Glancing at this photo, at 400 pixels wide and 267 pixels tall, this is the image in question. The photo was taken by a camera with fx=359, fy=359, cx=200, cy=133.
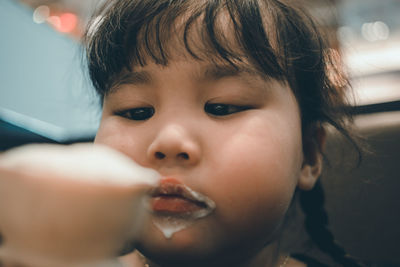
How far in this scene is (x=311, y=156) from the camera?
2.37ft

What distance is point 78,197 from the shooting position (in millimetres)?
232

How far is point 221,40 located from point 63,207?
39 centimetres

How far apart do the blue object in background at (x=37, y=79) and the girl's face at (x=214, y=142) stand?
0.71 m

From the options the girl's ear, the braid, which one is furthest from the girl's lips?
the braid

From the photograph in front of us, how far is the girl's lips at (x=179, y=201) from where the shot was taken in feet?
1.49

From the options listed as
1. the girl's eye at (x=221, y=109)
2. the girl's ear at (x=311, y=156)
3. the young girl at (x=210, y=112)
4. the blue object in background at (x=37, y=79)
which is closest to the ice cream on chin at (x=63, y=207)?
the young girl at (x=210, y=112)

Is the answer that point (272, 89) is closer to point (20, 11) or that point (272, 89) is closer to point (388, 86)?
point (20, 11)

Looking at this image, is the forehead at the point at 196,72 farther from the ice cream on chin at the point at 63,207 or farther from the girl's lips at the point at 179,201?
the ice cream on chin at the point at 63,207

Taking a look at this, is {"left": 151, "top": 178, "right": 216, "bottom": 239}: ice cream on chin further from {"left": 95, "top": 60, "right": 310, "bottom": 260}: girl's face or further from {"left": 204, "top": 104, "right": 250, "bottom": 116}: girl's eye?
{"left": 204, "top": 104, "right": 250, "bottom": 116}: girl's eye

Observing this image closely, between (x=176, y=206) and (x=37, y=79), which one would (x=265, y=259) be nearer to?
(x=176, y=206)

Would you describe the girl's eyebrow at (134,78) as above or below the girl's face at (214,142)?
above

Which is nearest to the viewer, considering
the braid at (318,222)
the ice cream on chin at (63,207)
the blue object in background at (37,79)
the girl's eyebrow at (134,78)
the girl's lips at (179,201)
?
the ice cream on chin at (63,207)

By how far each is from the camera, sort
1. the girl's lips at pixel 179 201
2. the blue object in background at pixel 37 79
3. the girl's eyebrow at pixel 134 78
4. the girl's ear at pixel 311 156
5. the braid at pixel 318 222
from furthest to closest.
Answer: the blue object in background at pixel 37 79
the braid at pixel 318 222
the girl's ear at pixel 311 156
the girl's eyebrow at pixel 134 78
the girl's lips at pixel 179 201

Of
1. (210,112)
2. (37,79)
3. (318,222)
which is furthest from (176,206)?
(37,79)
